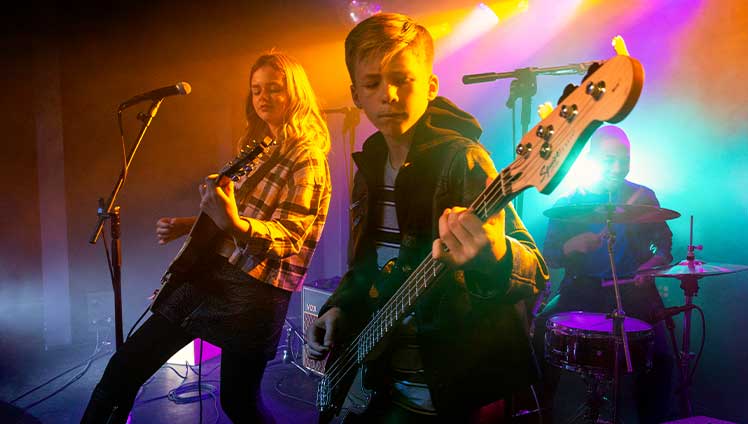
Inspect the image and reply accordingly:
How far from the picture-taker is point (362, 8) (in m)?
5.18

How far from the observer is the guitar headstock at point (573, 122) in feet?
2.60

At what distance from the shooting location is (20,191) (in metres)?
5.85

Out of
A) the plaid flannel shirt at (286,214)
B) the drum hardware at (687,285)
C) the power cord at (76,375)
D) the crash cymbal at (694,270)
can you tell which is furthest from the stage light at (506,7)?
the power cord at (76,375)

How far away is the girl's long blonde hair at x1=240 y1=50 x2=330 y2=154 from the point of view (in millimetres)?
2180

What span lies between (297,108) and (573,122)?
1554mm

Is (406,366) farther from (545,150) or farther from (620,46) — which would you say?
(620,46)

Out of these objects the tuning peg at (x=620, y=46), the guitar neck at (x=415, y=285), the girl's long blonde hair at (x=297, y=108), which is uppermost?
the girl's long blonde hair at (x=297, y=108)

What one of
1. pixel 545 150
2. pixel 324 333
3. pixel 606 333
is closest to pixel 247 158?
pixel 324 333

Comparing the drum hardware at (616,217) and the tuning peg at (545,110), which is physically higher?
the tuning peg at (545,110)

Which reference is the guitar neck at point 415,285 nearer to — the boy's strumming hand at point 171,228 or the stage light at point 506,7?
the boy's strumming hand at point 171,228

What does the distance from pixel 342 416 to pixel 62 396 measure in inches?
141

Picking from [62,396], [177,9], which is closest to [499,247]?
[62,396]

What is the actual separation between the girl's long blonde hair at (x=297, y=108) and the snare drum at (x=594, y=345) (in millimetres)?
1841

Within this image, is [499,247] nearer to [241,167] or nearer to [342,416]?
[342,416]
